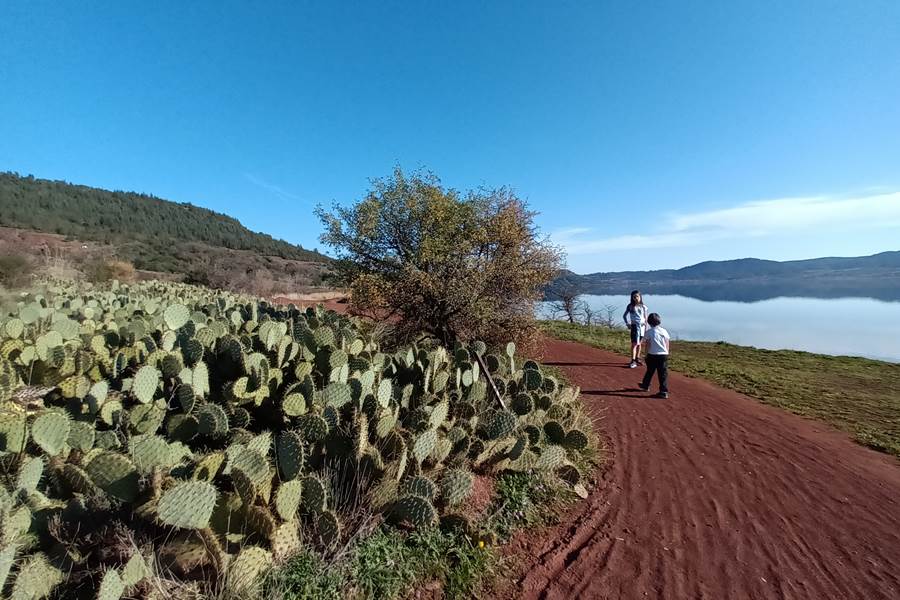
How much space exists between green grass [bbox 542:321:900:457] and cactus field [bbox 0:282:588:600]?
464 cm

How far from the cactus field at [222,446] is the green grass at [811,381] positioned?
4641mm

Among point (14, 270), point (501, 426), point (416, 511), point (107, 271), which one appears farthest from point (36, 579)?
point (107, 271)

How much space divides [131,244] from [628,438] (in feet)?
157

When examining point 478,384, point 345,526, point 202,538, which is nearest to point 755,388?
point 478,384

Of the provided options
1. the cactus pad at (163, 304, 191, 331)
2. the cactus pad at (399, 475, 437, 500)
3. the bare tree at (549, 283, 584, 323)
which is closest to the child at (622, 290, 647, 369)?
the cactus pad at (399, 475, 437, 500)

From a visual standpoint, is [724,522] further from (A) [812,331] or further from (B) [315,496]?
(A) [812,331]

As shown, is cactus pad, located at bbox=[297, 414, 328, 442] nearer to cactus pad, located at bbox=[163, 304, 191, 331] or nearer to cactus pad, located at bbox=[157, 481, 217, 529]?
cactus pad, located at bbox=[157, 481, 217, 529]

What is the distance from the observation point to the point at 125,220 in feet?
192

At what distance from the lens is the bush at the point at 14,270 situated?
47.3ft

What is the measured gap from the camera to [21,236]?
3472 centimetres

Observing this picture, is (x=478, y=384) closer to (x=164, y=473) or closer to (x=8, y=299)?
(x=164, y=473)

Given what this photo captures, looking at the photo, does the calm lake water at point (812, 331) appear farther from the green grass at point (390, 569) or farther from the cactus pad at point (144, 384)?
the cactus pad at point (144, 384)

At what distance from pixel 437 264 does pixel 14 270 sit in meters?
16.9

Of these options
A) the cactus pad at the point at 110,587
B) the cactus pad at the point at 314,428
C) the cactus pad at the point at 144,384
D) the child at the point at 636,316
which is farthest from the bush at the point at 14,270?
the child at the point at 636,316
